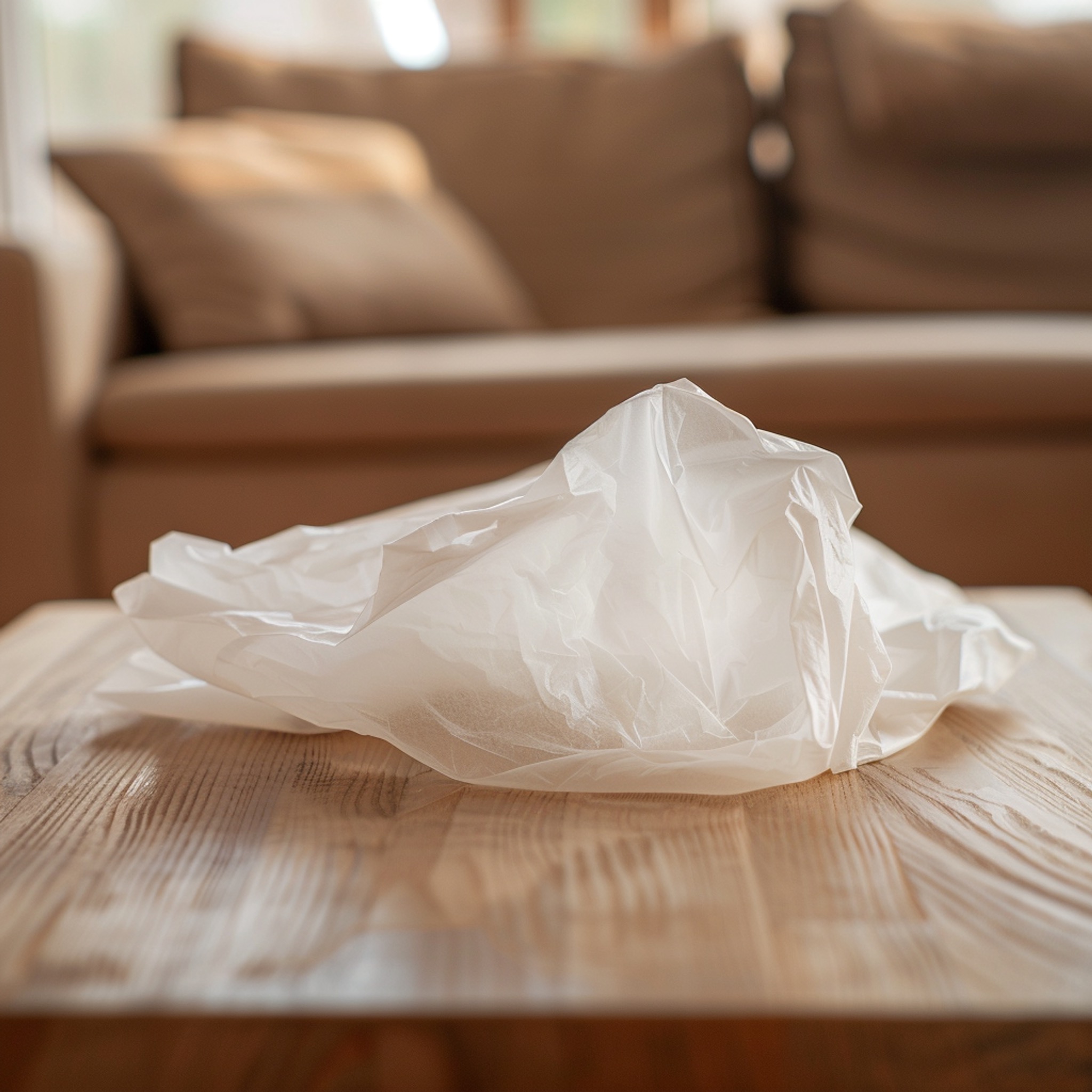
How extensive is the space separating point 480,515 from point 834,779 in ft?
0.73

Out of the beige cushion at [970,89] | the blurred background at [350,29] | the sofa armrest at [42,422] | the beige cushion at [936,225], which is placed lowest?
the sofa armrest at [42,422]

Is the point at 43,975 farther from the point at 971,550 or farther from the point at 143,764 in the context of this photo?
the point at 971,550

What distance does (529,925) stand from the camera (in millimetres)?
413

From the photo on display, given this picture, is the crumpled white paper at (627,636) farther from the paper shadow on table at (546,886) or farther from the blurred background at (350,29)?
the blurred background at (350,29)

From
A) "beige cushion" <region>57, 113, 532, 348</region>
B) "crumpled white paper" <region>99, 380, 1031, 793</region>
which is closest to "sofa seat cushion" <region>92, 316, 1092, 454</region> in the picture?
"beige cushion" <region>57, 113, 532, 348</region>

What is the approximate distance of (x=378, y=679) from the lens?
587mm

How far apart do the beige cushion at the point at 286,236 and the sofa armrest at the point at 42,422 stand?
0.19 m

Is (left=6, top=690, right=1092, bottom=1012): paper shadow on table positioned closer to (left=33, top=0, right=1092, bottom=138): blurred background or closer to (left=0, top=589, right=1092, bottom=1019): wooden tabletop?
(left=0, top=589, right=1092, bottom=1019): wooden tabletop

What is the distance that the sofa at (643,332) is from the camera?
4.76 ft

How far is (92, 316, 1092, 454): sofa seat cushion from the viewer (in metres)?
1.44

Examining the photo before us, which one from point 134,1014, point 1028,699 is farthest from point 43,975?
point 1028,699

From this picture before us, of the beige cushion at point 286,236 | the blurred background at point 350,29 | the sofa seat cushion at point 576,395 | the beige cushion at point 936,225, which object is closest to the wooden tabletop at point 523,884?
the sofa seat cushion at point 576,395

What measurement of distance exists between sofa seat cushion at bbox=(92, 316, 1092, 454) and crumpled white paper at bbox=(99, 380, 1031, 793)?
837 mm

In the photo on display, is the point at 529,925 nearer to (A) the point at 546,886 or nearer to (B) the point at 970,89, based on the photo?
(A) the point at 546,886
